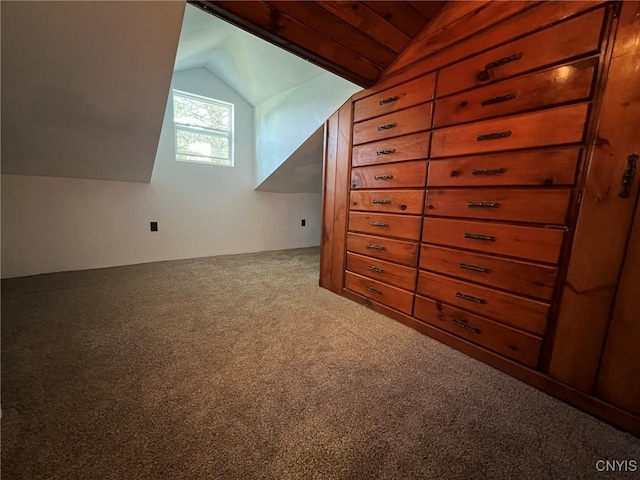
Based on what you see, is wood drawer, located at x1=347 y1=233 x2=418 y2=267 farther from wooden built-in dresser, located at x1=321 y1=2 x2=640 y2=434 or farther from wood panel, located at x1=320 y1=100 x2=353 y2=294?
wood panel, located at x1=320 y1=100 x2=353 y2=294

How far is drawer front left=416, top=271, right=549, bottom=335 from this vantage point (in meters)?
1.19

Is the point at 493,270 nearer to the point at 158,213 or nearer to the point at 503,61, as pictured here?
the point at 503,61

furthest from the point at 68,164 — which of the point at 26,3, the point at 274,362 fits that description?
the point at 274,362

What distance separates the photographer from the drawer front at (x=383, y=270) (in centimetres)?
170

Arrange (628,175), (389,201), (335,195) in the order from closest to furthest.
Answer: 1. (628,175)
2. (389,201)
3. (335,195)

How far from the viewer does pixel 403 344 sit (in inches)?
59.2

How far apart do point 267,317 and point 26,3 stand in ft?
6.69

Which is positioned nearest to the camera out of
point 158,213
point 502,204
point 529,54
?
point 529,54

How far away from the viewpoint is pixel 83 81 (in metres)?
1.69

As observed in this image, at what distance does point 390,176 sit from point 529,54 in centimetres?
87

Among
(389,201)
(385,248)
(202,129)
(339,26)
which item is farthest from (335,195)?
(202,129)

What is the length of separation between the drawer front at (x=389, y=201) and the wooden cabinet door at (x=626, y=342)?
0.88 meters

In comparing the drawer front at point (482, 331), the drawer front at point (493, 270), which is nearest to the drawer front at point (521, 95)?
the drawer front at point (493, 270)

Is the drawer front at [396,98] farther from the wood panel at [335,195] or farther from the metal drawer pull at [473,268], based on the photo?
the metal drawer pull at [473,268]
